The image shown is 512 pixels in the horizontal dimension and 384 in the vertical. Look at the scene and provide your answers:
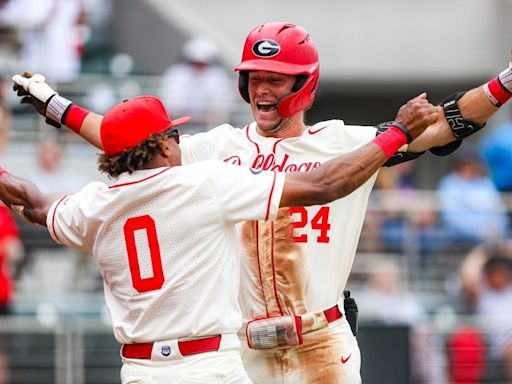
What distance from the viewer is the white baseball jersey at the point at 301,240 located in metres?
6.04

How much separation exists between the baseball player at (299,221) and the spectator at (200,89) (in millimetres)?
7268

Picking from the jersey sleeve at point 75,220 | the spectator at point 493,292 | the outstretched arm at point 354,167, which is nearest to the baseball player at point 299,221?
the outstretched arm at point 354,167

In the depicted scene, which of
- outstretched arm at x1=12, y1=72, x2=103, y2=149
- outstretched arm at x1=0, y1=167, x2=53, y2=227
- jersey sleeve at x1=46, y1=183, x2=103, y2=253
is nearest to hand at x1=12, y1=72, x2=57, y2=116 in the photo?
outstretched arm at x1=12, y1=72, x2=103, y2=149

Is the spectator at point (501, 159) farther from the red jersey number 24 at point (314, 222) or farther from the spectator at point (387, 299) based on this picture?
the red jersey number 24 at point (314, 222)

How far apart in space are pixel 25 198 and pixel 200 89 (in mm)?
8049

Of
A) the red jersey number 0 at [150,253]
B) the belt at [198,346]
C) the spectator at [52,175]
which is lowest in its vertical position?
the belt at [198,346]

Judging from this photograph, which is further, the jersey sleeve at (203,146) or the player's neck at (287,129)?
the jersey sleeve at (203,146)

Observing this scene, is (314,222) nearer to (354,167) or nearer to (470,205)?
(354,167)

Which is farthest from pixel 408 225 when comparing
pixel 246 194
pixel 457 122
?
pixel 246 194

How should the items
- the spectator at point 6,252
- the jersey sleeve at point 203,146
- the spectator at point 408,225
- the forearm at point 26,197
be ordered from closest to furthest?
the forearm at point 26,197
the jersey sleeve at point 203,146
the spectator at point 6,252
the spectator at point 408,225

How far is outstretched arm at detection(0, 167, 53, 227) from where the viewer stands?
5953mm

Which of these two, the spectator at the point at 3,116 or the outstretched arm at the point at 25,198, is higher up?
the spectator at the point at 3,116

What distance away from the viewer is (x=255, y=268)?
239 inches

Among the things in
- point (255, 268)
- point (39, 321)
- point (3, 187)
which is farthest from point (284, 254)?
point (39, 321)
